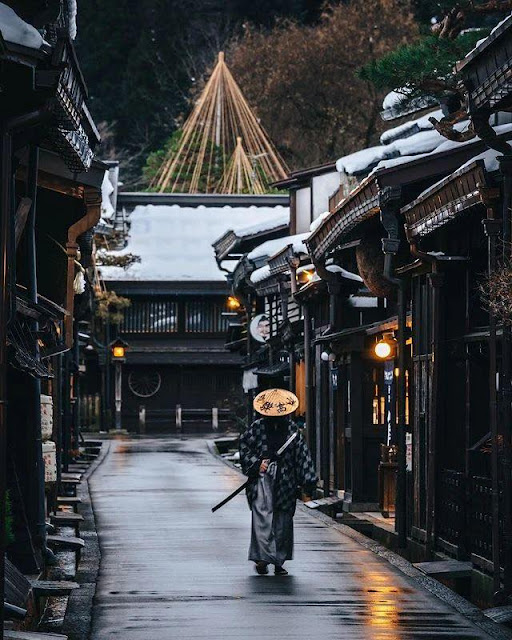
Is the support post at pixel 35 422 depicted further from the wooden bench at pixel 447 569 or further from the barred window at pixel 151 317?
the barred window at pixel 151 317

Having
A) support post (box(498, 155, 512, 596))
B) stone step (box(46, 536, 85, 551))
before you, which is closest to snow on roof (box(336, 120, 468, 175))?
support post (box(498, 155, 512, 596))

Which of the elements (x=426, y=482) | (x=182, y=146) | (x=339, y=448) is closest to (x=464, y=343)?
(x=426, y=482)

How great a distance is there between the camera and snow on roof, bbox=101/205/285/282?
226 feet

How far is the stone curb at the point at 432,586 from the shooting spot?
518 inches

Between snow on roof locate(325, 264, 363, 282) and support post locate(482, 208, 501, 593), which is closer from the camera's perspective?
support post locate(482, 208, 501, 593)

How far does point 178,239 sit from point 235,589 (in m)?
57.1

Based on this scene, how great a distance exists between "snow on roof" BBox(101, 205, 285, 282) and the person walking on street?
50.6 metres

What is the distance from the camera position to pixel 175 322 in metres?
70.0

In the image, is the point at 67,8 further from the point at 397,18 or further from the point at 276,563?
the point at 397,18

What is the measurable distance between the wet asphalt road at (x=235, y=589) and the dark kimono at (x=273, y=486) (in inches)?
13.8

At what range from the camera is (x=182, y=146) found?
228 ft

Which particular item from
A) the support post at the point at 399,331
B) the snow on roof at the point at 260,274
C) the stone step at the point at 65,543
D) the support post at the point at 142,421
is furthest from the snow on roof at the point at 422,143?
the support post at the point at 142,421

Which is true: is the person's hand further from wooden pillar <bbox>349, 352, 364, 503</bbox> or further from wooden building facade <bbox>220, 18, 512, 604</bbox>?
wooden pillar <bbox>349, 352, 364, 503</bbox>

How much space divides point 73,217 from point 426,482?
20.4 ft
